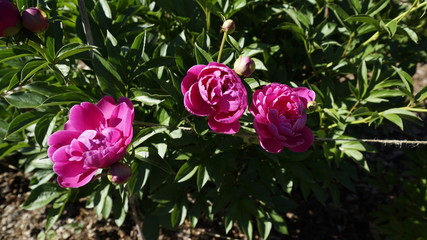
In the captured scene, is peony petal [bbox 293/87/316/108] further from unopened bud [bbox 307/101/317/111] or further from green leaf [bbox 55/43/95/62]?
green leaf [bbox 55/43/95/62]

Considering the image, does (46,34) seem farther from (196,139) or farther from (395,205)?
(395,205)

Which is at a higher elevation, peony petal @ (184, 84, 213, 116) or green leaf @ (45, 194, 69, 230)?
peony petal @ (184, 84, 213, 116)

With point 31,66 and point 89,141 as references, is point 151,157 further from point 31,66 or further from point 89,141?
point 31,66

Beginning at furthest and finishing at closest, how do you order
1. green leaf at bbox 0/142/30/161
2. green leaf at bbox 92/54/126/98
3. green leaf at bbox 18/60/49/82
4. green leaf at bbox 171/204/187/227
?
green leaf at bbox 171/204/187/227 < green leaf at bbox 0/142/30/161 < green leaf at bbox 92/54/126/98 < green leaf at bbox 18/60/49/82

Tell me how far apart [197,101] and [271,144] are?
22 cm

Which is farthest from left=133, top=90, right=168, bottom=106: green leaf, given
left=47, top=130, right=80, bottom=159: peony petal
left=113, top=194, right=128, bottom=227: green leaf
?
left=113, top=194, right=128, bottom=227: green leaf

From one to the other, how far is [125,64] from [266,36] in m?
0.82

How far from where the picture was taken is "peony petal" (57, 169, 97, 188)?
0.86 meters

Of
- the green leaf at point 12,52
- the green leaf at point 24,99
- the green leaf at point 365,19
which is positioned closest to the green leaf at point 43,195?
the green leaf at point 24,99

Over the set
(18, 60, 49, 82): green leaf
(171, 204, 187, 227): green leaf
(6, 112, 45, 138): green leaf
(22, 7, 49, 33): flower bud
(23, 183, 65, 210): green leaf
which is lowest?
(171, 204, 187, 227): green leaf

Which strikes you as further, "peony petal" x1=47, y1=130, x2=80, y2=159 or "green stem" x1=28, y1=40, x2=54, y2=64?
"green stem" x1=28, y1=40, x2=54, y2=64

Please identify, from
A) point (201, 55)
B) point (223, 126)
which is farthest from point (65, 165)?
point (201, 55)

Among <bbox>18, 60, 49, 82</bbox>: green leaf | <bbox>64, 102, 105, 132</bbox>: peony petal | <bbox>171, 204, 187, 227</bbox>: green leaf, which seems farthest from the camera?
<bbox>171, 204, 187, 227</bbox>: green leaf

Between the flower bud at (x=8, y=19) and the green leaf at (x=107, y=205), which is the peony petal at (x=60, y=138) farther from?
the green leaf at (x=107, y=205)
